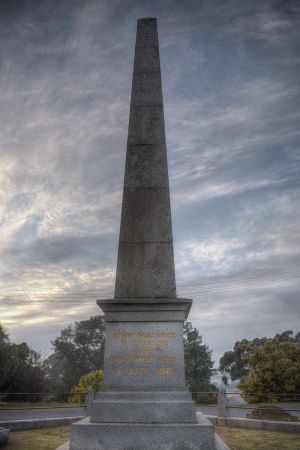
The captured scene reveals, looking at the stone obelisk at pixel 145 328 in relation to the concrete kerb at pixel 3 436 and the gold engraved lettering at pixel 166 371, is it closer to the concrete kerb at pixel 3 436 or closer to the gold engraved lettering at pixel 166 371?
the gold engraved lettering at pixel 166 371

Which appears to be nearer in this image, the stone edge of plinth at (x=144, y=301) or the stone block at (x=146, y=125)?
the stone edge of plinth at (x=144, y=301)

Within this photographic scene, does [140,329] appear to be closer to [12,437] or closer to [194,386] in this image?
[12,437]

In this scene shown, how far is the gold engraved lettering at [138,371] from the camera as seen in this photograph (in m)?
6.38

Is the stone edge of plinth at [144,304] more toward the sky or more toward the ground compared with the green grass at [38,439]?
more toward the sky

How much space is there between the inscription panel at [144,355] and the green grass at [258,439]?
3002mm

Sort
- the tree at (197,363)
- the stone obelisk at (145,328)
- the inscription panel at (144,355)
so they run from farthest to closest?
the tree at (197,363), the inscription panel at (144,355), the stone obelisk at (145,328)

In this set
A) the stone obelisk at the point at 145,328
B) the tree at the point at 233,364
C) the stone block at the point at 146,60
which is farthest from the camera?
the tree at the point at 233,364

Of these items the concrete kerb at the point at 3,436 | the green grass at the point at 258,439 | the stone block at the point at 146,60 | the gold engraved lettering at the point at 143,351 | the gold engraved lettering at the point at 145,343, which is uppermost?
the stone block at the point at 146,60

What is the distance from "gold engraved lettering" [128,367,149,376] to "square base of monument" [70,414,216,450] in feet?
2.68

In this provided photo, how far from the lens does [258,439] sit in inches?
360

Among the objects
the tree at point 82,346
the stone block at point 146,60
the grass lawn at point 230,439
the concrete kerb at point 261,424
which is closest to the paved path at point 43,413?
the grass lawn at point 230,439

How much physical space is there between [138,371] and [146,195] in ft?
11.6

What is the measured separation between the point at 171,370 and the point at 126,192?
374 cm

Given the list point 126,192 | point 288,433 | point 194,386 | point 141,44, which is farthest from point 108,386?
point 194,386
